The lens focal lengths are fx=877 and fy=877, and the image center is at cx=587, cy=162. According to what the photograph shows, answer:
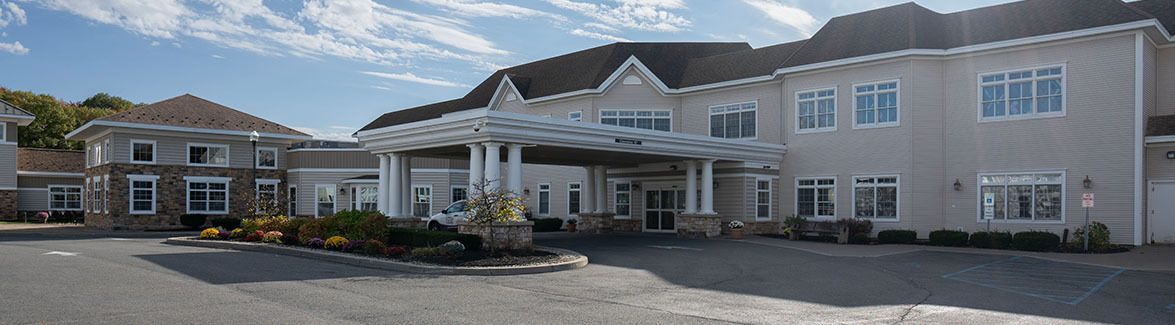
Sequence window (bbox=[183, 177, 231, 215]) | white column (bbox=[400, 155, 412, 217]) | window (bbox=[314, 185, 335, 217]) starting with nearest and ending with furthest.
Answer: white column (bbox=[400, 155, 412, 217])
window (bbox=[183, 177, 231, 215])
window (bbox=[314, 185, 335, 217])

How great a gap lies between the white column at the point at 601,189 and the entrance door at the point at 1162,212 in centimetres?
1734

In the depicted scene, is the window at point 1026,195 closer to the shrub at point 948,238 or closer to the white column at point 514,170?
the shrub at point 948,238

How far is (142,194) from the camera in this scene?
38.4 metres

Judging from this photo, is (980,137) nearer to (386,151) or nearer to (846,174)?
(846,174)

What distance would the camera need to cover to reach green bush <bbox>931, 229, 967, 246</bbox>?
24.7m

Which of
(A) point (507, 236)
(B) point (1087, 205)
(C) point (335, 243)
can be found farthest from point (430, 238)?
(B) point (1087, 205)

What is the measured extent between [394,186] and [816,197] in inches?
543

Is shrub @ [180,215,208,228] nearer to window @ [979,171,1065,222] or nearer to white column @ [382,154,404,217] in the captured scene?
white column @ [382,154,404,217]

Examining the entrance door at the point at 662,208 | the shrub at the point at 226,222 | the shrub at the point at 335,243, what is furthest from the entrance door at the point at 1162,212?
the shrub at the point at 226,222

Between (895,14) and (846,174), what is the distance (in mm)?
5472

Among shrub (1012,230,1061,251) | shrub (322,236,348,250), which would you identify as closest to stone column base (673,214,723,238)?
shrub (1012,230,1061,251)

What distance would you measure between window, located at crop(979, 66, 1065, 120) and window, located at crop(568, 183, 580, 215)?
16.3 metres

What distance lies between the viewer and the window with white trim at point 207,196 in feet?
131

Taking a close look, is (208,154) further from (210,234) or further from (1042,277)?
(1042,277)
